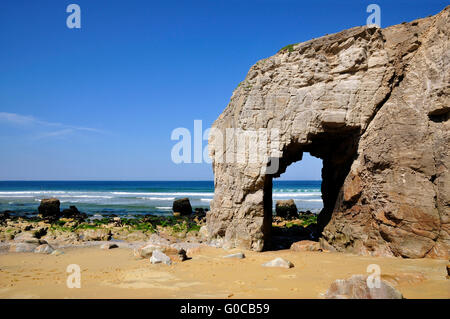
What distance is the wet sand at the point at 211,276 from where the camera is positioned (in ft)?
19.7

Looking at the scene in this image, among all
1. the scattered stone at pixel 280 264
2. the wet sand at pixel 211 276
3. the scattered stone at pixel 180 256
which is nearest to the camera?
the wet sand at pixel 211 276

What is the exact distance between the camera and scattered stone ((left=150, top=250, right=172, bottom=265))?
28.2 feet

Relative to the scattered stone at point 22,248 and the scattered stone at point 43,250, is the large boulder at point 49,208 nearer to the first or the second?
the scattered stone at point 22,248

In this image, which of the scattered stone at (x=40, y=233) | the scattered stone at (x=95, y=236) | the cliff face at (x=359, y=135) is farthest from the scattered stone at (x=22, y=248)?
the cliff face at (x=359, y=135)

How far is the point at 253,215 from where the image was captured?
10570 millimetres

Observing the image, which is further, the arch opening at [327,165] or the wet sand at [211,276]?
the arch opening at [327,165]

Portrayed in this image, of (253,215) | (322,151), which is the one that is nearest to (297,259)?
(253,215)

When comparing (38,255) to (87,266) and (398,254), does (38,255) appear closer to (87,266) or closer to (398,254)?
(87,266)

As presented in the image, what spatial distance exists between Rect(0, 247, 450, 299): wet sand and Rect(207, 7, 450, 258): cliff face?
1026 millimetres

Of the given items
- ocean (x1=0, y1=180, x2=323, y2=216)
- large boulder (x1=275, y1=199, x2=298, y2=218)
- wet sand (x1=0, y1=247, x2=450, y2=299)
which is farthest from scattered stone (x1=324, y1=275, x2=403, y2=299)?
ocean (x1=0, y1=180, x2=323, y2=216)

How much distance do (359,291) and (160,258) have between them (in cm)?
537

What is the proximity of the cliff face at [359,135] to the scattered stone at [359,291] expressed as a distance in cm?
419

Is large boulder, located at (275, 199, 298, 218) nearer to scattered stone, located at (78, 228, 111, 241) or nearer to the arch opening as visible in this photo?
the arch opening

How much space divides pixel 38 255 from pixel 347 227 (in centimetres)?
1033
